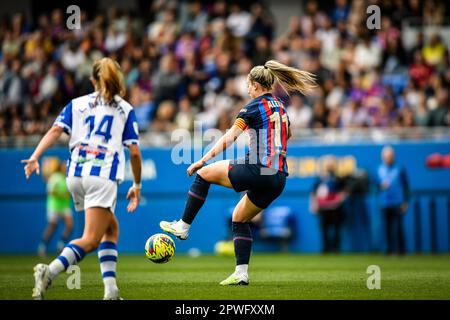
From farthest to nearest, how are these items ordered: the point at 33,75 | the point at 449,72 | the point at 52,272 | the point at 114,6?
the point at 114,6
the point at 33,75
the point at 449,72
the point at 52,272

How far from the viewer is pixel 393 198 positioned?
20.2 metres

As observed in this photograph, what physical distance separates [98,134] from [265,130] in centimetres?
224

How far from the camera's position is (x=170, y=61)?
24.0m

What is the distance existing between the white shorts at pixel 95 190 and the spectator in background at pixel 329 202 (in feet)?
43.1

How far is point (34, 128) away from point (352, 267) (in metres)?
11.4

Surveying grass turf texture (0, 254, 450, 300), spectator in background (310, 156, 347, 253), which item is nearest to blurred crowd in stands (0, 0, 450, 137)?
spectator in background (310, 156, 347, 253)

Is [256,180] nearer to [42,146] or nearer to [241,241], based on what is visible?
[241,241]

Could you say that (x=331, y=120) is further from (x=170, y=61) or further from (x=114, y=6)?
(x=114, y=6)

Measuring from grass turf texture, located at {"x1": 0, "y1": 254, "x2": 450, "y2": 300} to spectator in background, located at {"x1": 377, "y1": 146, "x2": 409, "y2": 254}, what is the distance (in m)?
2.14

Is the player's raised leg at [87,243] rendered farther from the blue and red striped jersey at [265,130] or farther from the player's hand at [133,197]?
the blue and red striped jersey at [265,130]

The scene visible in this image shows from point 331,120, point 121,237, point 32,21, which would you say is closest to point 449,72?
point 331,120

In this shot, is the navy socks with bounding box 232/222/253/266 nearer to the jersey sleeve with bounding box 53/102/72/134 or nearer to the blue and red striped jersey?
the blue and red striped jersey

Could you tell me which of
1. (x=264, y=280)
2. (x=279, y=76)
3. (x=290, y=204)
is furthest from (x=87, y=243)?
(x=290, y=204)

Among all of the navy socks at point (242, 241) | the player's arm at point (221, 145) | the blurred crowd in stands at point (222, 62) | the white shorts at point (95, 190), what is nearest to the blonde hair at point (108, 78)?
the white shorts at point (95, 190)
